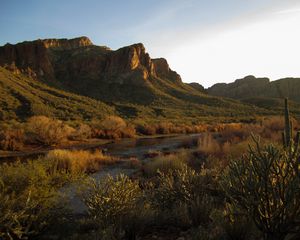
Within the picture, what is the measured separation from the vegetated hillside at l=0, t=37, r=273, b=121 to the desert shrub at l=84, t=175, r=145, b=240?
4856cm

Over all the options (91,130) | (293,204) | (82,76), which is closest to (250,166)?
(293,204)

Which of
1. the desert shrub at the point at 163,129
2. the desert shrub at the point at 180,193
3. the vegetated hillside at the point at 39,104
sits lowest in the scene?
the desert shrub at the point at 163,129

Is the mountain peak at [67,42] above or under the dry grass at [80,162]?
above

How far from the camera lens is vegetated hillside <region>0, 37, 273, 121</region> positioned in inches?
2596

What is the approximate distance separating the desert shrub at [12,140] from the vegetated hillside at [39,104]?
10867mm

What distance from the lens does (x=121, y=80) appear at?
85.9 metres

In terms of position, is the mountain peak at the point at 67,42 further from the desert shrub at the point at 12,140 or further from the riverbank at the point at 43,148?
the desert shrub at the point at 12,140

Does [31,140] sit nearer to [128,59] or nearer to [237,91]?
[128,59]

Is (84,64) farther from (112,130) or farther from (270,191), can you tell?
(270,191)

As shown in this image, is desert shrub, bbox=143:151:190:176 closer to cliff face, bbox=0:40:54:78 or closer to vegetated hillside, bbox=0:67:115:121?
vegetated hillside, bbox=0:67:115:121

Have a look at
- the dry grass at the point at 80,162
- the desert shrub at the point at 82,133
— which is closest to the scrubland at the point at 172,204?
the dry grass at the point at 80,162

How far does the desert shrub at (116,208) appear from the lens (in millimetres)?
6211

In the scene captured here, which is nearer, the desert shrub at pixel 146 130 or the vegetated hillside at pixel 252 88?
the desert shrub at pixel 146 130

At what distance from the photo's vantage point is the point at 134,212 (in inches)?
257
